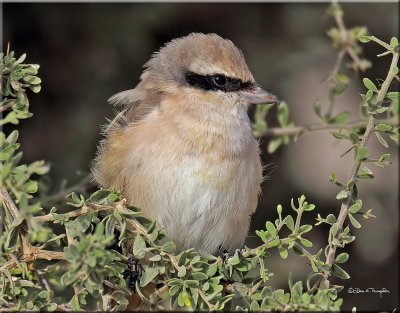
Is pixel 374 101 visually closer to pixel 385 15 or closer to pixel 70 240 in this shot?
pixel 70 240

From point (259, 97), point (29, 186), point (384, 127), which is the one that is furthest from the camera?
point (259, 97)

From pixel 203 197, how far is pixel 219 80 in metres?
0.51

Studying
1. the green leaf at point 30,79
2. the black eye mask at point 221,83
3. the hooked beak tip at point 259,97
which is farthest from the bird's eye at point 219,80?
the green leaf at point 30,79

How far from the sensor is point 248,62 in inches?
194

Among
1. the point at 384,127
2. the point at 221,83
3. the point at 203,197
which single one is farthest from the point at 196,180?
the point at 384,127

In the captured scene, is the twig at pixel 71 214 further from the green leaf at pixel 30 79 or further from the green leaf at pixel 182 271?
the green leaf at pixel 30 79

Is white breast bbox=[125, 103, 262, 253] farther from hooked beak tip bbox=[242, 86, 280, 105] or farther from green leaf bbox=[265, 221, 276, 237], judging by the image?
green leaf bbox=[265, 221, 276, 237]

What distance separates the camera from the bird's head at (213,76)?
3135 mm

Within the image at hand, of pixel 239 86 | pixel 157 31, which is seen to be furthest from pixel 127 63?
pixel 239 86

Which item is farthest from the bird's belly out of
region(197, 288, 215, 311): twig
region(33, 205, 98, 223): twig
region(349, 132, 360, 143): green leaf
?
region(349, 132, 360, 143): green leaf

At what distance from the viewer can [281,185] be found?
5055mm

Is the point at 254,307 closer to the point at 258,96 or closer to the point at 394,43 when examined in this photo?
the point at 394,43

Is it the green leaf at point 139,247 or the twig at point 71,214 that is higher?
the twig at point 71,214

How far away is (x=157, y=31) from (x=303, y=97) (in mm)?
1136
